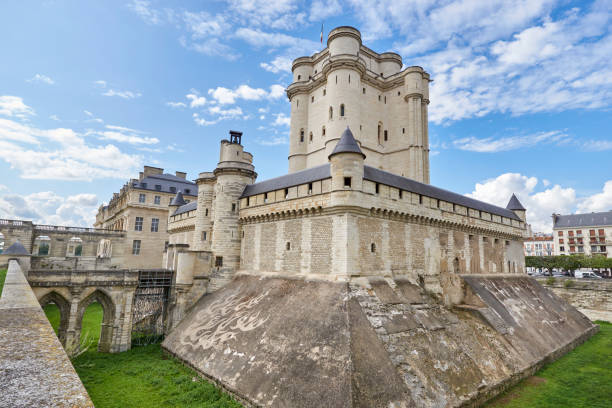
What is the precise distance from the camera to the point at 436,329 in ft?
49.5

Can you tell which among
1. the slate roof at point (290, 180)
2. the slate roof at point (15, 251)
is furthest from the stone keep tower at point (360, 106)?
the slate roof at point (15, 251)

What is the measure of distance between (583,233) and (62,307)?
82718mm

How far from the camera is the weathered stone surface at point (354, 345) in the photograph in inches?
435

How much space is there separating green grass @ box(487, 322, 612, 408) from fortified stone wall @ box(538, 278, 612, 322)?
53.5ft

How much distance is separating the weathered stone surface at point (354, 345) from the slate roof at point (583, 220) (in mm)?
57108

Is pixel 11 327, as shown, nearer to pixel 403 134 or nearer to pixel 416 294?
pixel 416 294

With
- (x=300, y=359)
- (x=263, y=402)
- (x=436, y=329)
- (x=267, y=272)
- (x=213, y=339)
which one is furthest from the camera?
(x=267, y=272)

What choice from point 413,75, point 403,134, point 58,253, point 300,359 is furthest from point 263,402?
point 58,253

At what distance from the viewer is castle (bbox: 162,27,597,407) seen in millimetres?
12008

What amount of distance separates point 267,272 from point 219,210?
6286 millimetres

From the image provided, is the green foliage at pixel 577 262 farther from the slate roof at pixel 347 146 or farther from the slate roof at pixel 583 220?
the slate roof at pixel 347 146

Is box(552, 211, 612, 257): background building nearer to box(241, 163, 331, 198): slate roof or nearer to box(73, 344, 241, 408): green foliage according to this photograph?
box(241, 163, 331, 198): slate roof

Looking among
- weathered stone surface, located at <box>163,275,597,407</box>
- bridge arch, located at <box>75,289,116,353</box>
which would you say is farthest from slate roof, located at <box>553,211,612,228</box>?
bridge arch, located at <box>75,289,116,353</box>

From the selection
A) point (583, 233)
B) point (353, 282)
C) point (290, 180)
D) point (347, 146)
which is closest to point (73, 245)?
point (290, 180)
